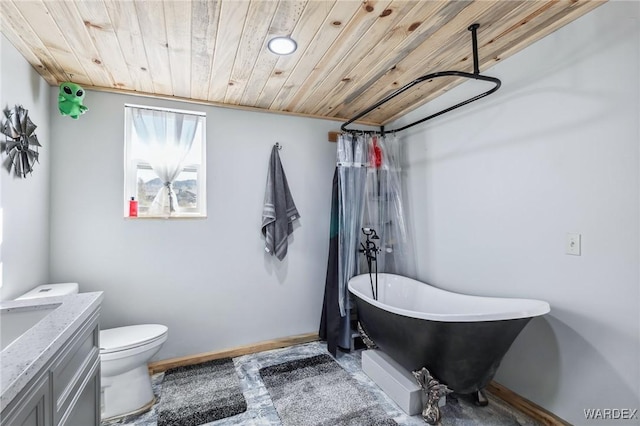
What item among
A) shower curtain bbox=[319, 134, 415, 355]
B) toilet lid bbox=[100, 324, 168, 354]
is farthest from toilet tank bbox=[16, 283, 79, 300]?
shower curtain bbox=[319, 134, 415, 355]

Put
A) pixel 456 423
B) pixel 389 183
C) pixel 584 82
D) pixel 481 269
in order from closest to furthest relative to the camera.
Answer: pixel 584 82 → pixel 456 423 → pixel 481 269 → pixel 389 183

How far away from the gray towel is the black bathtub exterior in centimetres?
121

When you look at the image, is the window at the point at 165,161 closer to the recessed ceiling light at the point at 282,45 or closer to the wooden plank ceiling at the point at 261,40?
the wooden plank ceiling at the point at 261,40

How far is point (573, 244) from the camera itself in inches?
64.2

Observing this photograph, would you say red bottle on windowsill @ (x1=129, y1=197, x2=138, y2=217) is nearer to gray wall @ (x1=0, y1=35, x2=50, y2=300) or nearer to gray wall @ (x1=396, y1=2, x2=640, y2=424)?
gray wall @ (x1=0, y1=35, x2=50, y2=300)

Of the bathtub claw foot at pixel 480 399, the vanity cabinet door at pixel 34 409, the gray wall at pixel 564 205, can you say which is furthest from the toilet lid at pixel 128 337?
the gray wall at pixel 564 205

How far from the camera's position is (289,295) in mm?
2832

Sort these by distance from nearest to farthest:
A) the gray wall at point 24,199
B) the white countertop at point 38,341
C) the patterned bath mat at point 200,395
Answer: the white countertop at point 38,341 < the gray wall at point 24,199 < the patterned bath mat at point 200,395

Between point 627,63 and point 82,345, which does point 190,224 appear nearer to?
point 82,345

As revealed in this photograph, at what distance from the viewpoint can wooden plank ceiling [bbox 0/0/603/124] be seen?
1431mm

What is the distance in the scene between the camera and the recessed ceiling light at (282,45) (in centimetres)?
166

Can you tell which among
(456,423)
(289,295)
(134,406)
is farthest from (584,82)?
(134,406)

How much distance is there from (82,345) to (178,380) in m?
1.32

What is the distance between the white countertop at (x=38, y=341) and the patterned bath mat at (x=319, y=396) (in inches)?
51.5
